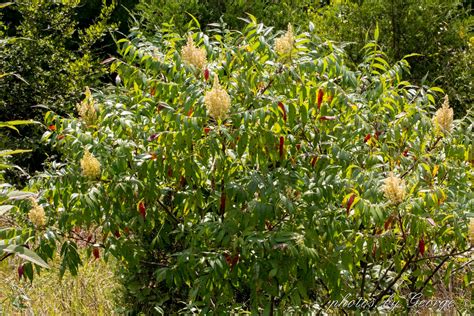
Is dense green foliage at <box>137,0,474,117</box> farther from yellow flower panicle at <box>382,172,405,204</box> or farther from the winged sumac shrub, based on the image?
yellow flower panicle at <box>382,172,405,204</box>

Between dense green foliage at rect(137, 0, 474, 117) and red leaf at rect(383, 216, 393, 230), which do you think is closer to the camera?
red leaf at rect(383, 216, 393, 230)

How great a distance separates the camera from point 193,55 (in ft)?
13.4

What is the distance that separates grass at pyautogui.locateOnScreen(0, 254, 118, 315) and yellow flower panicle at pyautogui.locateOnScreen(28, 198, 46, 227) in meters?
1.16

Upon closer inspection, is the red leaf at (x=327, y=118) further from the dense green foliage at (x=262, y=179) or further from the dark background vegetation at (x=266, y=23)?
the dark background vegetation at (x=266, y=23)

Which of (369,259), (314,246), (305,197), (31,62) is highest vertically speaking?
(305,197)

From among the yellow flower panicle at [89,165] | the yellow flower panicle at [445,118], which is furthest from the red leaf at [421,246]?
the yellow flower panicle at [89,165]

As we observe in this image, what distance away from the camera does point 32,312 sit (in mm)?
5242

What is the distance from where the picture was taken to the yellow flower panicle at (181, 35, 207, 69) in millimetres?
4066

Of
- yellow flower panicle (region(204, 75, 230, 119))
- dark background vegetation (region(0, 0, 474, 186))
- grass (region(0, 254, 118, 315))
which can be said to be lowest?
grass (region(0, 254, 118, 315))

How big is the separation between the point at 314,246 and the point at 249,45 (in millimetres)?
1215

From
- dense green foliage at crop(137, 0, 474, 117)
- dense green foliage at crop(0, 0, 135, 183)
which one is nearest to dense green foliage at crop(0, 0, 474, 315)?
dense green foliage at crop(137, 0, 474, 117)

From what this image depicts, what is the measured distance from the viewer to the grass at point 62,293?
5.48m

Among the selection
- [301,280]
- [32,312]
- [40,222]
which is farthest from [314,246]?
[32,312]

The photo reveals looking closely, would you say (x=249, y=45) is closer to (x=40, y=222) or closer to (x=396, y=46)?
(x=40, y=222)
